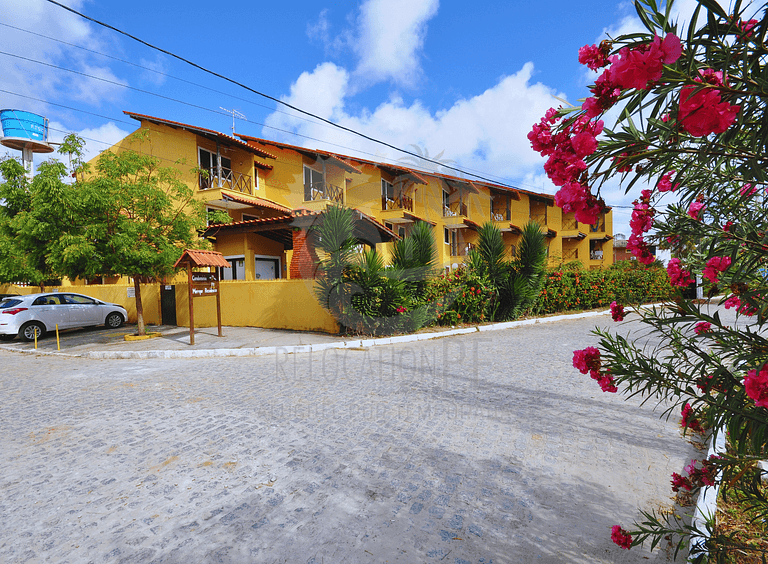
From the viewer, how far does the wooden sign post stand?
1104 centimetres

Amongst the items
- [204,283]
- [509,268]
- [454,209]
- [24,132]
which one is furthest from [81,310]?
[24,132]

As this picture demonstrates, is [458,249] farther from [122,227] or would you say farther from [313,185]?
[122,227]

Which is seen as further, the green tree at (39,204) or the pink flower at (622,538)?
the green tree at (39,204)

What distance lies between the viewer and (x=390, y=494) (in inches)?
122

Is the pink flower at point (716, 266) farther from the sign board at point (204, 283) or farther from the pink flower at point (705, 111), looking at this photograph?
the sign board at point (204, 283)

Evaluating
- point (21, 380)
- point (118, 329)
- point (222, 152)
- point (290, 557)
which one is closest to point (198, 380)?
point (21, 380)

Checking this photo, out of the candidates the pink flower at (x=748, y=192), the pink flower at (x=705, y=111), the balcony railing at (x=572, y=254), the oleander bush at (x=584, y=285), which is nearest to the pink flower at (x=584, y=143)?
the pink flower at (x=705, y=111)

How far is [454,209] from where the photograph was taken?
29641 millimetres

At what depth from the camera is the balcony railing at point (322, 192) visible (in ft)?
74.6

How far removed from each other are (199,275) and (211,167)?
9968 millimetres

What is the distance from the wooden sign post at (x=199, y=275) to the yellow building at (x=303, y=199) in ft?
7.74

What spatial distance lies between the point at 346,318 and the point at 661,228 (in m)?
9.87

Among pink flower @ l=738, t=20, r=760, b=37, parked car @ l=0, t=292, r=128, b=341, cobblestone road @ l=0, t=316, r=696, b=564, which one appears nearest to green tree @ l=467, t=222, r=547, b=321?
cobblestone road @ l=0, t=316, r=696, b=564

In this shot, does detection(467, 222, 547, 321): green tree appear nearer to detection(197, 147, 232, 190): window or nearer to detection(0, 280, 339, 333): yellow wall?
detection(0, 280, 339, 333): yellow wall
